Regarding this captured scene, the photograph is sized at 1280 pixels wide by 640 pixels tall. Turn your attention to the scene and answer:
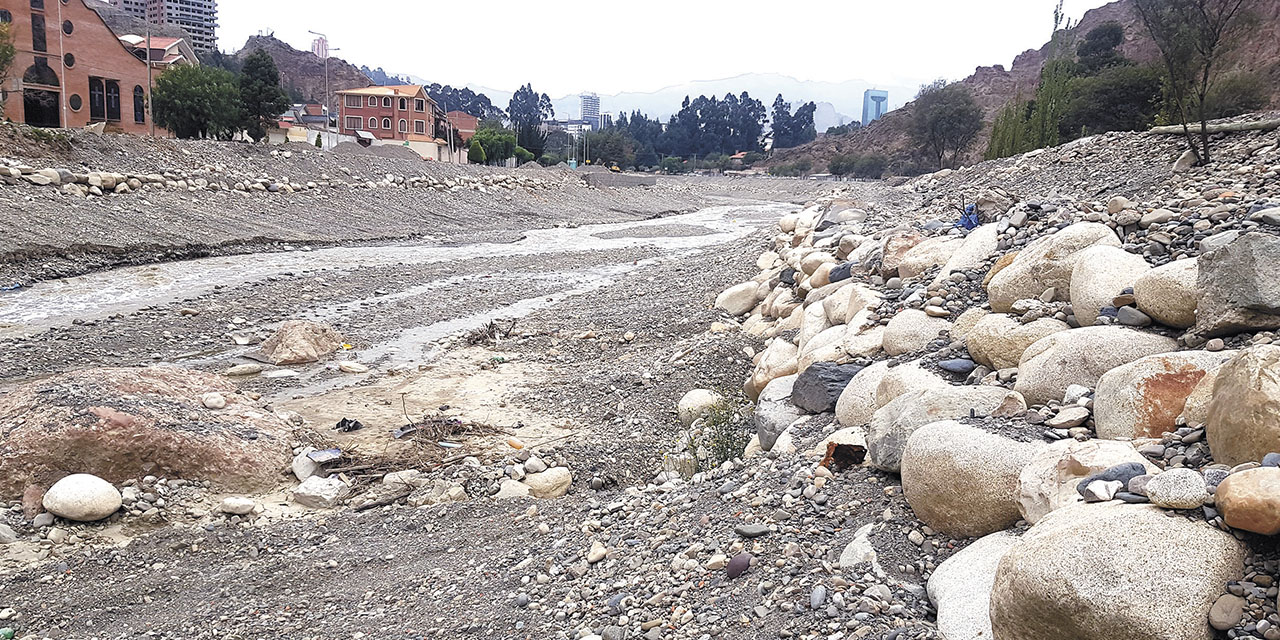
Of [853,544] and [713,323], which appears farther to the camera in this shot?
[713,323]

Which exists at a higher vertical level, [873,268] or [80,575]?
[873,268]

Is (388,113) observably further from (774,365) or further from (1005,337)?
(1005,337)

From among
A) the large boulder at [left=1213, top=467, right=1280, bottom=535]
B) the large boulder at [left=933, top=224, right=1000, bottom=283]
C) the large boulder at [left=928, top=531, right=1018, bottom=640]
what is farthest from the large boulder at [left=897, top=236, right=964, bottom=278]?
the large boulder at [left=1213, top=467, right=1280, bottom=535]

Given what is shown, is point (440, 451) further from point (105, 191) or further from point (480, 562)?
point (105, 191)

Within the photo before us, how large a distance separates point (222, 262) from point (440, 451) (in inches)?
575

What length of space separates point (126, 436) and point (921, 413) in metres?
5.15

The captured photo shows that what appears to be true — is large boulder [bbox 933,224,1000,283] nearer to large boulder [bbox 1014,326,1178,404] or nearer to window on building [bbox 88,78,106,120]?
large boulder [bbox 1014,326,1178,404]

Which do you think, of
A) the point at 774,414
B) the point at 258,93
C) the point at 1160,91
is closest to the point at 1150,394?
the point at 774,414

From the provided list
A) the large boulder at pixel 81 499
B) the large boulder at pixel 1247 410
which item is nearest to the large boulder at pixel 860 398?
the large boulder at pixel 1247 410

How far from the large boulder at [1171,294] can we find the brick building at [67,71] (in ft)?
119

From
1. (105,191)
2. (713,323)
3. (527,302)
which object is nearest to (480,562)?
(713,323)

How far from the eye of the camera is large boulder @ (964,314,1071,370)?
477cm

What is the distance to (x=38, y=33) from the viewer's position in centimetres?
3183

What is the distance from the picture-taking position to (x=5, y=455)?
5508mm
